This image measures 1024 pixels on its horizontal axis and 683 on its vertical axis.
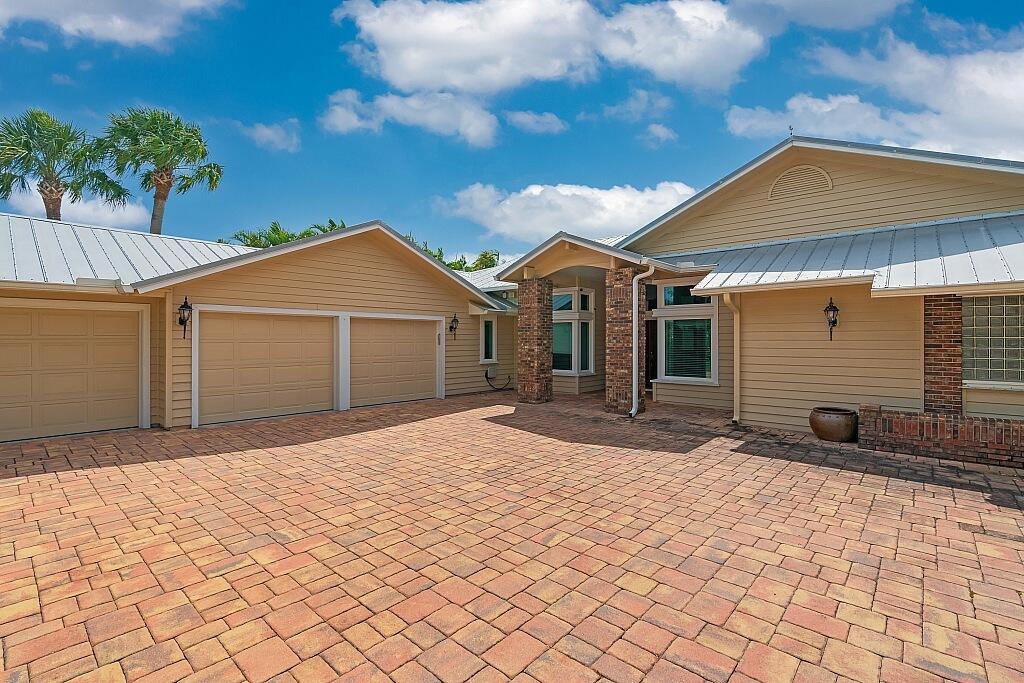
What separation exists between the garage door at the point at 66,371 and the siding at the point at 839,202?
10884mm

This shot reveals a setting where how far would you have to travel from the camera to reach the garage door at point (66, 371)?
7.68 m

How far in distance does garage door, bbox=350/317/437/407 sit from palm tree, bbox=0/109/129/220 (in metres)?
15.1

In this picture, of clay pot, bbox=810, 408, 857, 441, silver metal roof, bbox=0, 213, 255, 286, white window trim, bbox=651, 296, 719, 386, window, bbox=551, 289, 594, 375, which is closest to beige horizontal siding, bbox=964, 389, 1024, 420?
clay pot, bbox=810, 408, 857, 441

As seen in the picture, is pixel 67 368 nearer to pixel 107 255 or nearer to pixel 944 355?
pixel 107 255

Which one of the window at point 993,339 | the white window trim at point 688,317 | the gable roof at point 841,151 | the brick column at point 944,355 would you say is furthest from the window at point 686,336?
the window at point 993,339

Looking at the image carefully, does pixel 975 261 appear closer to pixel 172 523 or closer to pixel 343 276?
pixel 172 523

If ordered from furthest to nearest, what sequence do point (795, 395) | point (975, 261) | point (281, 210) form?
point (281, 210)
point (795, 395)
point (975, 261)

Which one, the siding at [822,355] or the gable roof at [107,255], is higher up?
the gable roof at [107,255]

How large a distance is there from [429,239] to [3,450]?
1132 inches

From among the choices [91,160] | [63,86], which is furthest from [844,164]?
[91,160]

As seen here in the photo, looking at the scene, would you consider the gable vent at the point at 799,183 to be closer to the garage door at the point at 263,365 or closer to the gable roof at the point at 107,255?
the gable roof at the point at 107,255

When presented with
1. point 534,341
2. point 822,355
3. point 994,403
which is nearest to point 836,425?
point 822,355

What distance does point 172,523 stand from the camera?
4461 mm

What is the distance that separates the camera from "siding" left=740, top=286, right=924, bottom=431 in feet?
25.1
